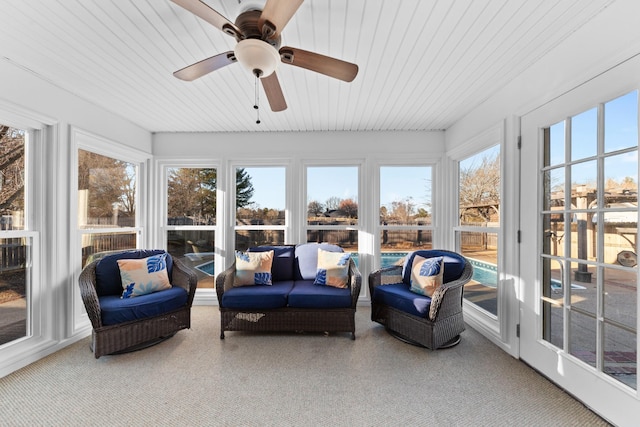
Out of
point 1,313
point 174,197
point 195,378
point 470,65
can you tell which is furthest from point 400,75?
point 1,313

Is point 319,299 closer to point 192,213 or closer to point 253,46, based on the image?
point 253,46

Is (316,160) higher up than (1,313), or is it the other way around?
(316,160)

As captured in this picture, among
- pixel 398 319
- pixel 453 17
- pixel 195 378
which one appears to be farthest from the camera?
pixel 398 319

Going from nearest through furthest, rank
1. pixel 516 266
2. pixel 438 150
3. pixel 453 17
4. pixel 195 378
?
pixel 453 17
pixel 195 378
pixel 516 266
pixel 438 150

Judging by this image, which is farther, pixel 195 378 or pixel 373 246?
pixel 373 246

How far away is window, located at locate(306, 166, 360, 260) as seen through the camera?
409 centimetres

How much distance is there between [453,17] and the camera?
5.73ft

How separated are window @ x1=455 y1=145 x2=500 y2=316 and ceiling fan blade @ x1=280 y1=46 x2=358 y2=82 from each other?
6.98 ft

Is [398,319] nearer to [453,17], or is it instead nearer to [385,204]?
[385,204]

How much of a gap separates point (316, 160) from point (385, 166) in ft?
3.32

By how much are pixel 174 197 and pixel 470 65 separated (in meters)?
4.01

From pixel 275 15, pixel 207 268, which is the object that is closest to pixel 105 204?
pixel 207 268

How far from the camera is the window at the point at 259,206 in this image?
4.13 m

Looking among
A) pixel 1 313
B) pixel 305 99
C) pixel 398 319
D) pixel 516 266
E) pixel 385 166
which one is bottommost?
pixel 398 319
